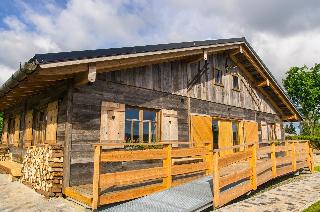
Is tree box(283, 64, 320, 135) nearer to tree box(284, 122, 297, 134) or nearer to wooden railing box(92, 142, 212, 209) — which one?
tree box(284, 122, 297, 134)

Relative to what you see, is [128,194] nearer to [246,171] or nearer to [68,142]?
[68,142]

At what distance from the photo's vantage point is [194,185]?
26.1 ft

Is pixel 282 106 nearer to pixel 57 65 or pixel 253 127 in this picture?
pixel 253 127

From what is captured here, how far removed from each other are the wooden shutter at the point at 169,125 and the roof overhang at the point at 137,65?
1.94m

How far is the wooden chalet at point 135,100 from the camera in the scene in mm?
7777

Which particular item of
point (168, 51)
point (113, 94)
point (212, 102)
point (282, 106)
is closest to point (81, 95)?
point (113, 94)

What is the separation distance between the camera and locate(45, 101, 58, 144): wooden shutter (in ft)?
28.7

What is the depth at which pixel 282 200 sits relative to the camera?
725cm

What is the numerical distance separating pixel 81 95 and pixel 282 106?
1384 centimetres

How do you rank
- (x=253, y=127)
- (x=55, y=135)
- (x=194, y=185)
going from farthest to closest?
(x=253, y=127)
(x=55, y=135)
(x=194, y=185)

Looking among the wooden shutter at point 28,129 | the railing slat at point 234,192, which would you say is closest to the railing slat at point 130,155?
the railing slat at point 234,192

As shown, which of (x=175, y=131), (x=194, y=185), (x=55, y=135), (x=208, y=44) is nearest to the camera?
(x=194, y=185)

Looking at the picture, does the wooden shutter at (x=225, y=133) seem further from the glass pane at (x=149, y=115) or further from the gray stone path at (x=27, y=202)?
the gray stone path at (x=27, y=202)

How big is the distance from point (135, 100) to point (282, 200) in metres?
5.20
